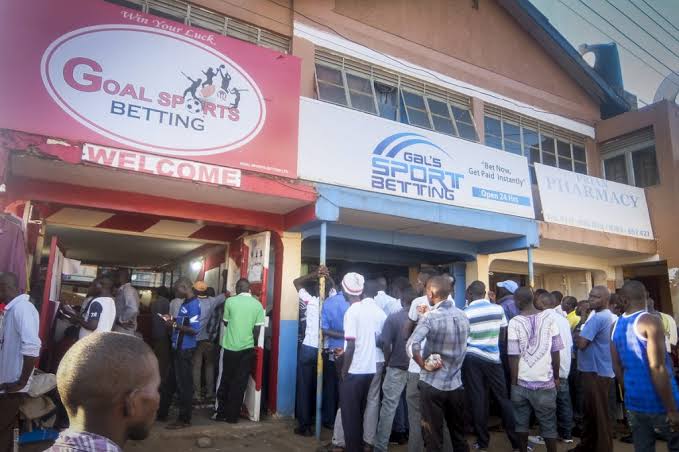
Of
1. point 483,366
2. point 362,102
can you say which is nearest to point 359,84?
point 362,102

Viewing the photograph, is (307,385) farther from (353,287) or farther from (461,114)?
(461,114)

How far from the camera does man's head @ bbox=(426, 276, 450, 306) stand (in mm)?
4230

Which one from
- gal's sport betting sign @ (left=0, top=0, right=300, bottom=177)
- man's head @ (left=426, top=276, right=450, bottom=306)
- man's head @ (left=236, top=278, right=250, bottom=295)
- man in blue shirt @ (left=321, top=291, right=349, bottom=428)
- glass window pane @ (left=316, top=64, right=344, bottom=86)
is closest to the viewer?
man's head @ (left=426, top=276, right=450, bottom=306)

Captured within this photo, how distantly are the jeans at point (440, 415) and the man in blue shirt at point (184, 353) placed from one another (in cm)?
318

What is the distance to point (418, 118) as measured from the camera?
909 cm

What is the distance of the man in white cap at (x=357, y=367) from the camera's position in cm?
468

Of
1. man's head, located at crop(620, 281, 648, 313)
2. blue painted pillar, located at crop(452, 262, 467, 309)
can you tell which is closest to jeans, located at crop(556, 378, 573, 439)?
man's head, located at crop(620, 281, 648, 313)

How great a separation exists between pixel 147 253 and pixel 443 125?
694 cm

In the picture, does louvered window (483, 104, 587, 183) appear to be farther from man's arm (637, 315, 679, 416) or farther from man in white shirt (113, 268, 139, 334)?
man in white shirt (113, 268, 139, 334)

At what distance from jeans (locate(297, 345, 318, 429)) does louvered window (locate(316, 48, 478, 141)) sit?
411 centimetres

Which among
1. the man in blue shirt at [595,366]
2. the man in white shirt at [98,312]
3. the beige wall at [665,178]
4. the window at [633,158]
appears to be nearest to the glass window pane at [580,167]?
the window at [633,158]

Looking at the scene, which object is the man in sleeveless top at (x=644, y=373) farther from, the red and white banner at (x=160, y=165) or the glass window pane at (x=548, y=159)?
the glass window pane at (x=548, y=159)

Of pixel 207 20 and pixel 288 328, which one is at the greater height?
pixel 207 20

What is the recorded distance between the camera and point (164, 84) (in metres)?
5.54
